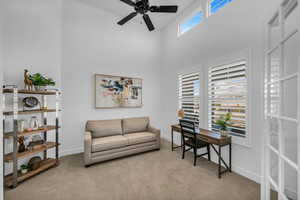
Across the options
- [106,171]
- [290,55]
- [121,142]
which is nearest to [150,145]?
[121,142]

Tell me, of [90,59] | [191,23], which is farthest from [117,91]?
[191,23]

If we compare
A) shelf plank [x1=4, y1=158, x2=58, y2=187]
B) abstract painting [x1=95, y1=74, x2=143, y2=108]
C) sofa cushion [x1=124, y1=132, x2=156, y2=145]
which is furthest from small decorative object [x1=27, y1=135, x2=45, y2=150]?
sofa cushion [x1=124, y1=132, x2=156, y2=145]

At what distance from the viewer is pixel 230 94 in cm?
260

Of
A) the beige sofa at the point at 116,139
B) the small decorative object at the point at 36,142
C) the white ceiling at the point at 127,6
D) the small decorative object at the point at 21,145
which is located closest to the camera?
the small decorative object at the point at 21,145

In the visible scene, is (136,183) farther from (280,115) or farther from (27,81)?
(27,81)

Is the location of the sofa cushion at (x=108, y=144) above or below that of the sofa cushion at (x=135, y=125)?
below

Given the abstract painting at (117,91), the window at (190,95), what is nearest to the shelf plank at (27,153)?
the abstract painting at (117,91)

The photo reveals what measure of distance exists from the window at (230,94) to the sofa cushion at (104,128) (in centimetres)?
232

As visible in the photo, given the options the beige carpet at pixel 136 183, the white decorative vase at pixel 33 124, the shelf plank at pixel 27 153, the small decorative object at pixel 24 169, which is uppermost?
the white decorative vase at pixel 33 124

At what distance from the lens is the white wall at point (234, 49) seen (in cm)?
221

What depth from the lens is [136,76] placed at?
432cm

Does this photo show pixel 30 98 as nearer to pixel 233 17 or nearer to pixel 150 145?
pixel 150 145

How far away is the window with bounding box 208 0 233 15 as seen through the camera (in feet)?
9.42

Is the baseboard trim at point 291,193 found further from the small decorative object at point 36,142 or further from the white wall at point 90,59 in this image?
the small decorative object at point 36,142
